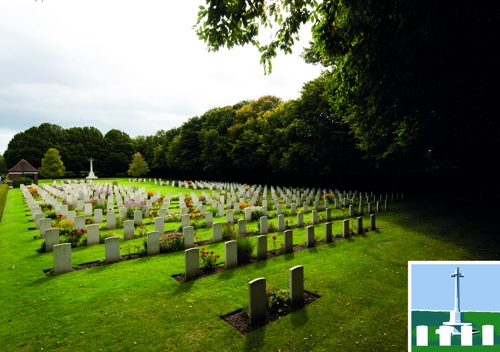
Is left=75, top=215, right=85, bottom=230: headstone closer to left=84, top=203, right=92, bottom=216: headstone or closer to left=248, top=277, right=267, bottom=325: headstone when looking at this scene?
left=84, top=203, right=92, bottom=216: headstone

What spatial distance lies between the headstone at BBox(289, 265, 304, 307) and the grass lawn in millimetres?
208

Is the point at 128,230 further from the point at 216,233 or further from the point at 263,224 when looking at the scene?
the point at 263,224

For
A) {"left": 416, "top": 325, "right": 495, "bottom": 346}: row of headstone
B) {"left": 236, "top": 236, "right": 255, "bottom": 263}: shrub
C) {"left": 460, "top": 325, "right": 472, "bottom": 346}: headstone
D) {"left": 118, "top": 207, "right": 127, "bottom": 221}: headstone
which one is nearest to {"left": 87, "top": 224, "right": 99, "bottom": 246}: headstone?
{"left": 118, "top": 207, "right": 127, "bottom": 221}: headstone

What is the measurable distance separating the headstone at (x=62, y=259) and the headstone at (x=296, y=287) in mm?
5929

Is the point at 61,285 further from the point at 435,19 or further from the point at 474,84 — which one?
the point at 474,84

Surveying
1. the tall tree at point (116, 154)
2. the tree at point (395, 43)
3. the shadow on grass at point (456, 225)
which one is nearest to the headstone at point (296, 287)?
the tree at point (395, 43)

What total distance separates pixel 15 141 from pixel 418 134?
86.1 meters

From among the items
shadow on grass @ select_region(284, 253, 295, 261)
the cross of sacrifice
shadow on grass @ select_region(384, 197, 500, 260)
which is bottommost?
shadow on grass @ select_region(384, 197, 500, 260)

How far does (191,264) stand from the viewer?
7.05 meters

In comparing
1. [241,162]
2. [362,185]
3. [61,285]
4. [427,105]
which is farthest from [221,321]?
[241,162]

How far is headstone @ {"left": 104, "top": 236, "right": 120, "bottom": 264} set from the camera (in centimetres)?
812

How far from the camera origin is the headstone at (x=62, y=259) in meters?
7.34

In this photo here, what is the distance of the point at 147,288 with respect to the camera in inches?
256

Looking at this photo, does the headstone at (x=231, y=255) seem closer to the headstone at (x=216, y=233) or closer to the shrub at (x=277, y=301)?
the shrub at (x=277, y=301)
